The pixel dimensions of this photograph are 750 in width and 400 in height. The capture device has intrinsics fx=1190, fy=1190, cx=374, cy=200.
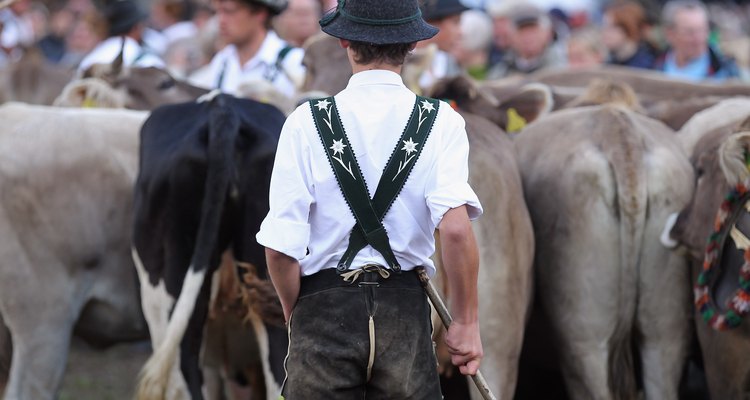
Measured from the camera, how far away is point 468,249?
3.47 m

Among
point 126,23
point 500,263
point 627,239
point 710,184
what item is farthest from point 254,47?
point 710,184

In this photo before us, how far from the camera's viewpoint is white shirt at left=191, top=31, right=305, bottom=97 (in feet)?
24.0

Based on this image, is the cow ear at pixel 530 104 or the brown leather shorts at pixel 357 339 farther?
the cow ear at pixel 530 104

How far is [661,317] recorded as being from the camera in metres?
5.45

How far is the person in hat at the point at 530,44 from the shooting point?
10930 millimetres

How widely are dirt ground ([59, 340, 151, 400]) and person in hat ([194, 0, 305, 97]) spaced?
78.3 inches

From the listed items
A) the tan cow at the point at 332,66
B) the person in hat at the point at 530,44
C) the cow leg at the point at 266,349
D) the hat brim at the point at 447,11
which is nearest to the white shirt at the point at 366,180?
the cow leg at the point at 266,349

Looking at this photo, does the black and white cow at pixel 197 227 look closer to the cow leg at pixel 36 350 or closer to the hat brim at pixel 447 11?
the cow leg at pixel 36 350

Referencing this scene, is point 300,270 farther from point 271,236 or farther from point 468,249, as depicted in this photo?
point 468,249

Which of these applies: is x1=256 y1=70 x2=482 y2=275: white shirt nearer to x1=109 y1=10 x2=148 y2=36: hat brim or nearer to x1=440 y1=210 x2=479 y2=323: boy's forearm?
x1=440 y1=210 x2=479 y2=323: boy's forearm

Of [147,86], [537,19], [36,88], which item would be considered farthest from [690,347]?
[36,88]

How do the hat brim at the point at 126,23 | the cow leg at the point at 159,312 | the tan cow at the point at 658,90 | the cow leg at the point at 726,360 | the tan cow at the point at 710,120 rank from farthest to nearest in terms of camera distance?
1. the hat brim at the point at 126,23
2. the tan cow at the point at 658,90
3. the tan cow at the point at 710,120
4. the cow leg at the point at 726,360
5. the cow leg at the point at 159,312

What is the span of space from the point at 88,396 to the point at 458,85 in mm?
3567

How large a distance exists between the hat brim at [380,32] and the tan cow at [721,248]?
197cm
